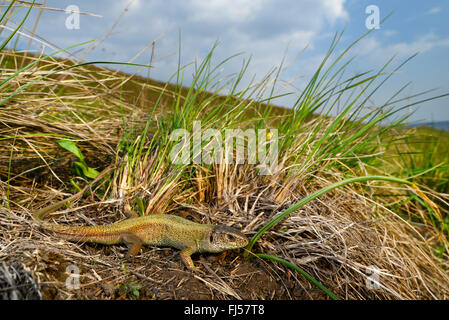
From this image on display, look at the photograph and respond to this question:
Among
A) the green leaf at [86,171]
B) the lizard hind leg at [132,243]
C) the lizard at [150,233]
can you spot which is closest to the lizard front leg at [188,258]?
the lizard at [150,233]

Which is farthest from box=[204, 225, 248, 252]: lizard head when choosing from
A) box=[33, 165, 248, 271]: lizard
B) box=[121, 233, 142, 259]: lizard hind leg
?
box=[121, 233, 142, 259]: lizard hind leg

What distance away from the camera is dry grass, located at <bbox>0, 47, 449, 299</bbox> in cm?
219

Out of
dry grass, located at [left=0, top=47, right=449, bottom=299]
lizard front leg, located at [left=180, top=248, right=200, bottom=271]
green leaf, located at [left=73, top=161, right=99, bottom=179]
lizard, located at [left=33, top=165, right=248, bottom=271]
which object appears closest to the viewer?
dry grass, located at [left=0, top=47, right=449, bottom=299]

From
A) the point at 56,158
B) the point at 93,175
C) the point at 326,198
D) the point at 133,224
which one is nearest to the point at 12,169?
the point at 56,158

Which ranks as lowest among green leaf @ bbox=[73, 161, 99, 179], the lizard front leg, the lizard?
the lizard front leg

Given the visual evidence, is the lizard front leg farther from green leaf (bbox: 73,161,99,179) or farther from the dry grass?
green leaf (bbox: 73,161,99,179)

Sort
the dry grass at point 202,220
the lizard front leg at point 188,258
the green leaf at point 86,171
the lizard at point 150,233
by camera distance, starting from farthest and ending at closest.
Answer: the green leaf at point 86,171 < the lizard at point 150,233 < the lizard front leg at point 188,258 < the dry grass at point 202,220

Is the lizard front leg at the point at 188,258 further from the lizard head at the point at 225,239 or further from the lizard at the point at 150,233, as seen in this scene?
the lizard head at the point at 225,239

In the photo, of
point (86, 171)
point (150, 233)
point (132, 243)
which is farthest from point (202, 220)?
point (86, 171)

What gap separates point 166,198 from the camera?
3047 millimetres

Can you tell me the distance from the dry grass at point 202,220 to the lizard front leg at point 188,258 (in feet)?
0.22

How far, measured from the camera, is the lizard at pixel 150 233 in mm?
2568
